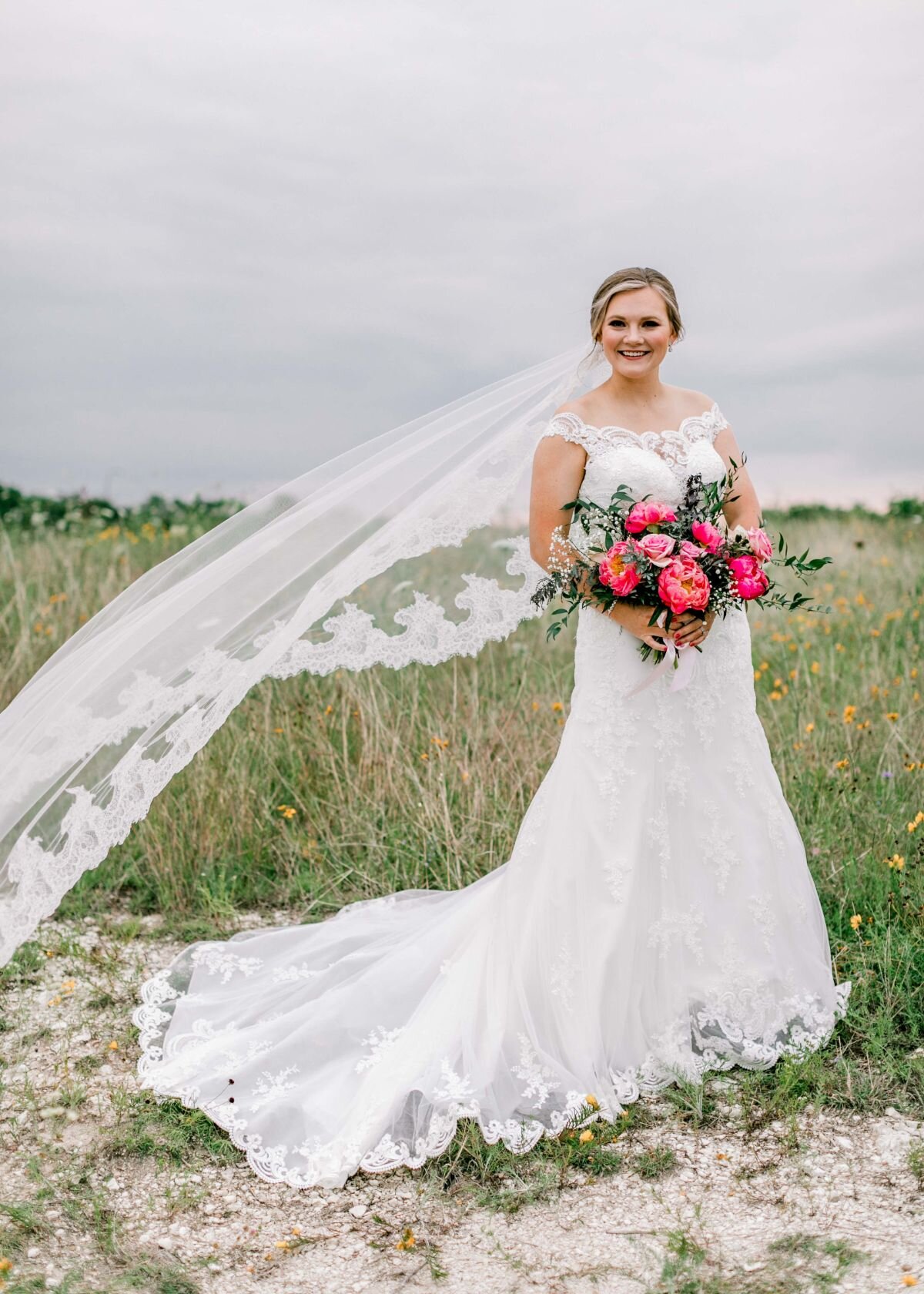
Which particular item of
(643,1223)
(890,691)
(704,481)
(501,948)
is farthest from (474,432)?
(890,691)

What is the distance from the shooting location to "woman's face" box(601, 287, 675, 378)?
4.04 metres

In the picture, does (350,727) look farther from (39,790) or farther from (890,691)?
(890,691)

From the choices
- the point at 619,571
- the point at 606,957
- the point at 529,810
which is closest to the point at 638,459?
the point at 619,571

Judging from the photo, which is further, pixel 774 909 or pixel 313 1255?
pixel 774 909

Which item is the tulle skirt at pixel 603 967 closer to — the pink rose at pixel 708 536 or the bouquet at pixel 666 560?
the bouquet at pixel 666 560

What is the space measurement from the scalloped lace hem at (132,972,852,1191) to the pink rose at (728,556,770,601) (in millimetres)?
1764

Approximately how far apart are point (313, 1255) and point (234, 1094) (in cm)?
78

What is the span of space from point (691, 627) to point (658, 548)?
392 mm

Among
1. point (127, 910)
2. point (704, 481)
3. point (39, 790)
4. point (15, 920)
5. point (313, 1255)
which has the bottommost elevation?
point (313, 1255)

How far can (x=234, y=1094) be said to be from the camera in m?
4.05

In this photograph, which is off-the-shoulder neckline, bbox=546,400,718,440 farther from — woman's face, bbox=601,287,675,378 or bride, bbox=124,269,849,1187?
woman's face, bbox=601,287,675,378

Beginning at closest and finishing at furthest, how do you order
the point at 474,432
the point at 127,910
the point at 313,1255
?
the point at 313,1255 → the point at 474,432 → the point at 127,910

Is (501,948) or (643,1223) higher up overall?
(501,948)

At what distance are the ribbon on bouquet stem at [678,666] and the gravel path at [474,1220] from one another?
152cm
